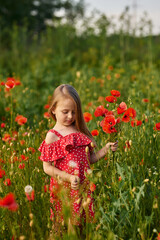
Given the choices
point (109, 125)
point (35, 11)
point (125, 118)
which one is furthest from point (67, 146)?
point (35, 11)

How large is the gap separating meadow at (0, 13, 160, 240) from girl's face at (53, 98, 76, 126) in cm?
20

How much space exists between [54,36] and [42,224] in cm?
799

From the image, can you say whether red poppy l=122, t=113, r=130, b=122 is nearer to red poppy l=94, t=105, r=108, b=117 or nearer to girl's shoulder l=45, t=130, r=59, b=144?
red poppy l=94, t=105, r=108, b=117

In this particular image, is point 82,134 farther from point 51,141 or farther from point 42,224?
point 42,224

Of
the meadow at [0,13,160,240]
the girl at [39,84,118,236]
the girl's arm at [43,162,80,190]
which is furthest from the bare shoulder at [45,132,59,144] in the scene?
the meadow at [0,13,160,240]

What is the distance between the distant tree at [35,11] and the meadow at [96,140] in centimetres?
Result: 785

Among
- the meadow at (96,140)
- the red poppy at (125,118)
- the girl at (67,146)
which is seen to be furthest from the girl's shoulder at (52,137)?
the red poppy at (125,118)

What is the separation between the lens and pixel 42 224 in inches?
68.7

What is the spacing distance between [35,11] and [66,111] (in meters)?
19.2

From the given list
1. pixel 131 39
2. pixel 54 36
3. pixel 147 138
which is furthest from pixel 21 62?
pixel 147 138

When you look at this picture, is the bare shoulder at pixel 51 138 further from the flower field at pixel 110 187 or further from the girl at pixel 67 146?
the flower field at pixel 110 187

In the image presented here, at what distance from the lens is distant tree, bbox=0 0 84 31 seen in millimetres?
16062

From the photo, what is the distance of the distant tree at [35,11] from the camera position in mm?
16062

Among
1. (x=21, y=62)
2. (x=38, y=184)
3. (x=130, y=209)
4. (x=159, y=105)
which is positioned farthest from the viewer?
(x=21, y=62)
